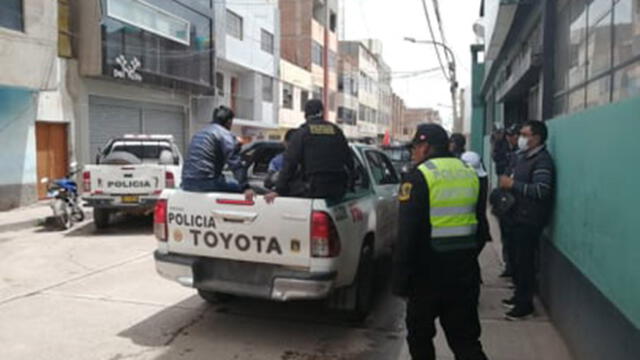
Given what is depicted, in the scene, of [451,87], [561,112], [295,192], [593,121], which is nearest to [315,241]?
A: [295,192]

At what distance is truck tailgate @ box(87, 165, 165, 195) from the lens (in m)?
10.0

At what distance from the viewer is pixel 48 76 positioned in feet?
44.4

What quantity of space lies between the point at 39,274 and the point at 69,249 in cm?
187

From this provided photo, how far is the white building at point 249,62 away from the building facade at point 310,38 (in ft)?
28.5

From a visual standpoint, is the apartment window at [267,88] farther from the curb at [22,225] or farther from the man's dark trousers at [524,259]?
the man's dark trousers at [524,259]

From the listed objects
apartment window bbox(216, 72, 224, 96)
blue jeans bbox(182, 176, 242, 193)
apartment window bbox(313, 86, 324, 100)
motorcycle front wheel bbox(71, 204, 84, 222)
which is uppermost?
apartment window bbox(313, 86, 324, 100)

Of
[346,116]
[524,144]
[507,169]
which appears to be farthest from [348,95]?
[524,144]

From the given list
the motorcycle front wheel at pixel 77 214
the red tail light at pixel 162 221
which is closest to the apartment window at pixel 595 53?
the red tail light at pixel 162 221

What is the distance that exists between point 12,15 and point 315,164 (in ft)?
38.4

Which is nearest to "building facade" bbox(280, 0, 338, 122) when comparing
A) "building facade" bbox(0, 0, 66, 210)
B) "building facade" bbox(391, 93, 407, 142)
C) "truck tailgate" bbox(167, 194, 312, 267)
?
"building facade" bbox(0, 0, 66, 210)

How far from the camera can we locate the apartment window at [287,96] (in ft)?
117

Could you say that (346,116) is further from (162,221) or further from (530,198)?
(162,221)

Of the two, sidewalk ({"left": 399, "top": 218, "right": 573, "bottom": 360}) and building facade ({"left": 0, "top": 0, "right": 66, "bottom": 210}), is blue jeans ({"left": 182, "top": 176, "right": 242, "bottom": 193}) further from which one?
building facade ({"left": 0, "top": 0, "right": 66, "bottom": 210})

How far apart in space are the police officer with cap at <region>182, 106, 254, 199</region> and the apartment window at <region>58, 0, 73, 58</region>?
12.1 m
